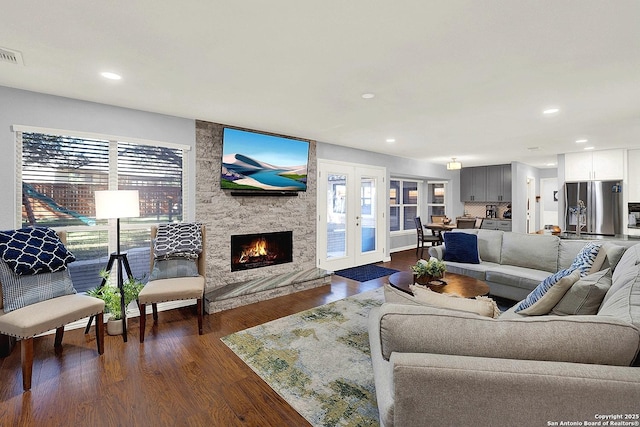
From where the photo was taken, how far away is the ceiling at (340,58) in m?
1.70

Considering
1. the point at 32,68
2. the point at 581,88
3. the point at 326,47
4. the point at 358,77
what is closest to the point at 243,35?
the point at 326,47

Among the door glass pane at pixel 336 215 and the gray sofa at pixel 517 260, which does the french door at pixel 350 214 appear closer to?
Result: the door glass pane at pixel 336 215

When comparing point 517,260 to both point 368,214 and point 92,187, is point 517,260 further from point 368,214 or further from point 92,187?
point 92,187

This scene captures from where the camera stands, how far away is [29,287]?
2553 millimetres

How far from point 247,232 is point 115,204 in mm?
1811

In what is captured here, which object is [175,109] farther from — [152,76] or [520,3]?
[520,3]

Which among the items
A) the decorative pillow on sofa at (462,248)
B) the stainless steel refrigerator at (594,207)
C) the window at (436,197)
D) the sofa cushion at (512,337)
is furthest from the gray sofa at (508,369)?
the window at (436,197)

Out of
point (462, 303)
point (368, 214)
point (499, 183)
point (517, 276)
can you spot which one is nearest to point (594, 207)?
point (499, 183)

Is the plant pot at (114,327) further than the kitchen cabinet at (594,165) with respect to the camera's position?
No

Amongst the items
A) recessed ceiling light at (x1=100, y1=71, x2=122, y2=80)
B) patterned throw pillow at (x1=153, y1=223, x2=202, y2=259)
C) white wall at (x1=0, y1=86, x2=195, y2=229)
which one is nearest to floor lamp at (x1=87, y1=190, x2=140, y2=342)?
patterned throw pillow at (x1=153, y1=223, x2=202, y2=259)

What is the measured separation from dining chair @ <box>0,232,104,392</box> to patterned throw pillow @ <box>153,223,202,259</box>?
0.83 metres

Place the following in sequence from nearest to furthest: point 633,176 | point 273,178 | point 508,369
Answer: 1. point 508,369
2. point 273,178
3. point 633,176

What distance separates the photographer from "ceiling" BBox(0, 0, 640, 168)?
1.70m

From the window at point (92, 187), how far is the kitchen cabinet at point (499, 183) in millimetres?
7736
